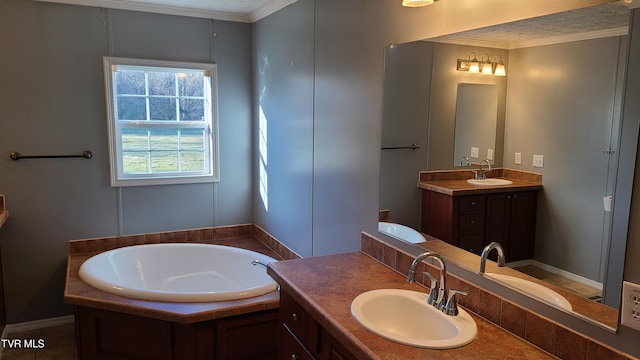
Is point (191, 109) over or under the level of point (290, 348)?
over

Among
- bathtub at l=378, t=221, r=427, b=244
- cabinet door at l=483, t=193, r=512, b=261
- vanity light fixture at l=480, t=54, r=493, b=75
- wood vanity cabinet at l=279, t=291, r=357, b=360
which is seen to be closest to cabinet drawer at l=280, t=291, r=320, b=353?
wood vanity cabinet at l=279, t=291, r=357, b=360

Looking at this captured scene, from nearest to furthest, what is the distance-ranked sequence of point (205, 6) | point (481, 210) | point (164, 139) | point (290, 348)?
point (481, 210)
point (290, 348)
point (205, 6)
point (164, 139)

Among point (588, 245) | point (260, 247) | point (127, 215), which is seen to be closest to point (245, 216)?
point (260, 247)

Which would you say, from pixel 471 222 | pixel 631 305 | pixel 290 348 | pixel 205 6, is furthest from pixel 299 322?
pixel 205 6

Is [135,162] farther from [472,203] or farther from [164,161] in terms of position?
[472,203]

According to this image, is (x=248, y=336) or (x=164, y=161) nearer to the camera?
(x=248, y=336)

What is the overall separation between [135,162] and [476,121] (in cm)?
291

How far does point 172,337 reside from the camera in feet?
8.73

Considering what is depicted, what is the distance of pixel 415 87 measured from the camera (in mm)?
2141

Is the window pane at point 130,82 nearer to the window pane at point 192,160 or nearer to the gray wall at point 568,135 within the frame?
the window pane at point 192,160

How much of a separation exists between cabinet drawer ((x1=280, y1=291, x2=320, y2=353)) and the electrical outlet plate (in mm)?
1000

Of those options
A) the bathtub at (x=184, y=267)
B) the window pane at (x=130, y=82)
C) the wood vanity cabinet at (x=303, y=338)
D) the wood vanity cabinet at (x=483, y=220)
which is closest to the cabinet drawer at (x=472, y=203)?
the wood vanity cabinet at (x=483, y=220)

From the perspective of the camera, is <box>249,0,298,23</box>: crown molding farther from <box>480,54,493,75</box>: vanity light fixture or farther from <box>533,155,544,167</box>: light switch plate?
<box>533,155,544,167</box>: light switch plate

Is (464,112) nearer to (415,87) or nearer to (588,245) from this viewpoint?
(415,87)
